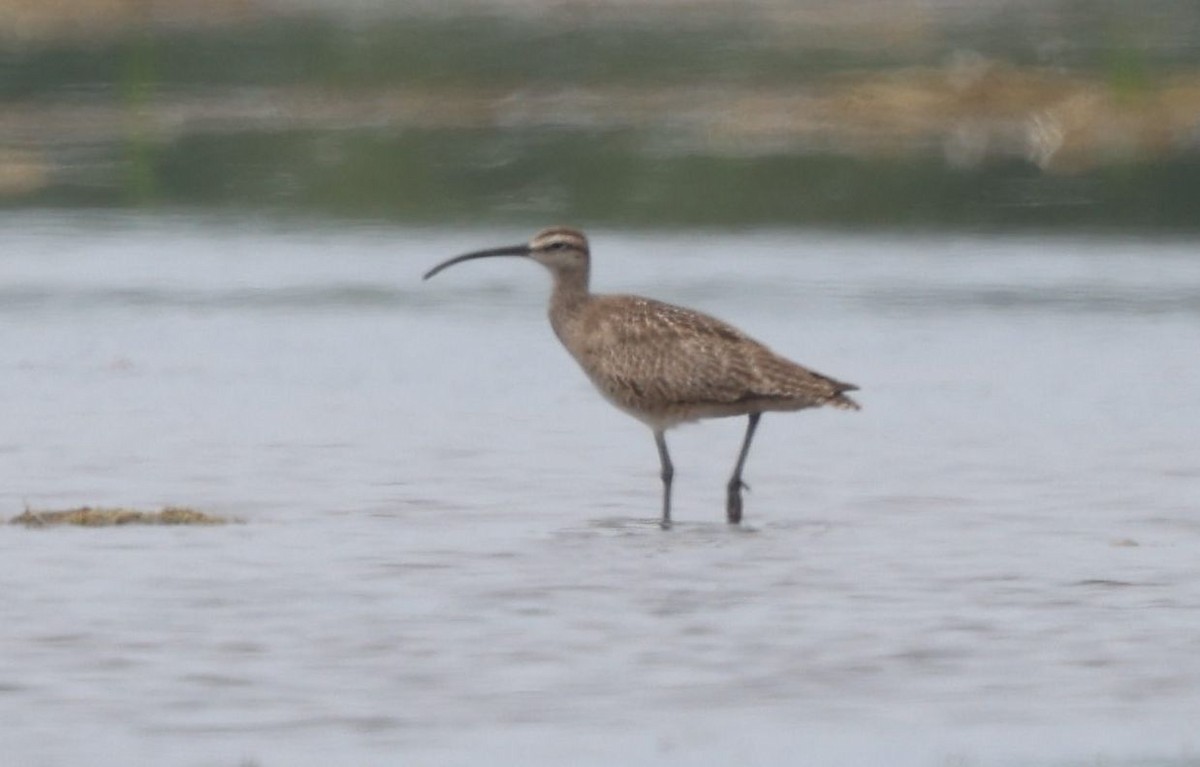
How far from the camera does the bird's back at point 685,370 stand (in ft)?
38.8

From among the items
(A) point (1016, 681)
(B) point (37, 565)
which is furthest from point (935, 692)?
(B) point (37, 565)

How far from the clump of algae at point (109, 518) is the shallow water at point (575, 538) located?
13 cm

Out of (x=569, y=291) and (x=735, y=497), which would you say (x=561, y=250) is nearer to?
(x=569, y=291)

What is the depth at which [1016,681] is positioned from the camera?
27.1 ft

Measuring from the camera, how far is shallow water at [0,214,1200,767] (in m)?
7.84

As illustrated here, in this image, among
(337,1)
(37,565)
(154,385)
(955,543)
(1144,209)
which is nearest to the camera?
(37,565)

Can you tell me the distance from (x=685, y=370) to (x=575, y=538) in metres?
1.29

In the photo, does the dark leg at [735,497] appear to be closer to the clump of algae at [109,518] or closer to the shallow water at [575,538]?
the shallow water at [575,538]

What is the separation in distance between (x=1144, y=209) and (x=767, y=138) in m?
7.42

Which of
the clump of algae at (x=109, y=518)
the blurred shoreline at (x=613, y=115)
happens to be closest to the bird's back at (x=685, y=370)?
the clump of algae at (x=109, y=518)

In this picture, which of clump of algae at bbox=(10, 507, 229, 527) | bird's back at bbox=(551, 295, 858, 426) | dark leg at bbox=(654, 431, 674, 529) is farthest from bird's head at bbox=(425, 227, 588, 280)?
clump of algae at bbox=(10, 507, 229, 527)

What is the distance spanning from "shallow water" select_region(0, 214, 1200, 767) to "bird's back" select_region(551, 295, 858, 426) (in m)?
0.38

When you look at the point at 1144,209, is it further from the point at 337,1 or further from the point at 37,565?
the point at 337,1

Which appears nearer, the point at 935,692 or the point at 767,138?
the point at 935,692
